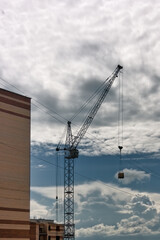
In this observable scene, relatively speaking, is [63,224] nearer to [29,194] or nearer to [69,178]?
[69,178]

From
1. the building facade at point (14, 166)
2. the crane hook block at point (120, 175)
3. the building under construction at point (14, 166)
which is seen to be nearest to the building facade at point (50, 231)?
the crane hook block at point (120, 175)

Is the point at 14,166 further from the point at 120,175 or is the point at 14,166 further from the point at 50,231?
the point at 50,231

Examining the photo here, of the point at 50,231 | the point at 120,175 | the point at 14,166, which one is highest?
the point at 120,175

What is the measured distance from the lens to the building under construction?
69625 mm

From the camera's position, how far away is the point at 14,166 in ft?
236

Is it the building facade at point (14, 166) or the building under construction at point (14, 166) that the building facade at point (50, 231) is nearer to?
the building facade at point (14, 166)

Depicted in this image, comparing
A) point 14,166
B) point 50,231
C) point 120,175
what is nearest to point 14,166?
point 14,166

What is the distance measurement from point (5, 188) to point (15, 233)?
8477 millimetres

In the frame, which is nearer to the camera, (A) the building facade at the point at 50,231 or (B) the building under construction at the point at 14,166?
(B) the building under construction at the point at 14,166

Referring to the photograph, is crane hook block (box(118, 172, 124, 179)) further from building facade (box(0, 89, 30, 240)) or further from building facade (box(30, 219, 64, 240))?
building facade (box(30, 219, 64, 240))

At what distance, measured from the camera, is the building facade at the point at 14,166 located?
228 feet

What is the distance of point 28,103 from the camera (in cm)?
7675

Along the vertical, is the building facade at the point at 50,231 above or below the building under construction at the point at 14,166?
below

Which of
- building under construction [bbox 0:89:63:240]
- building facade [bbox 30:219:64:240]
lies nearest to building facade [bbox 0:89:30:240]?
building under construction [bbox 0:89:63:240]
